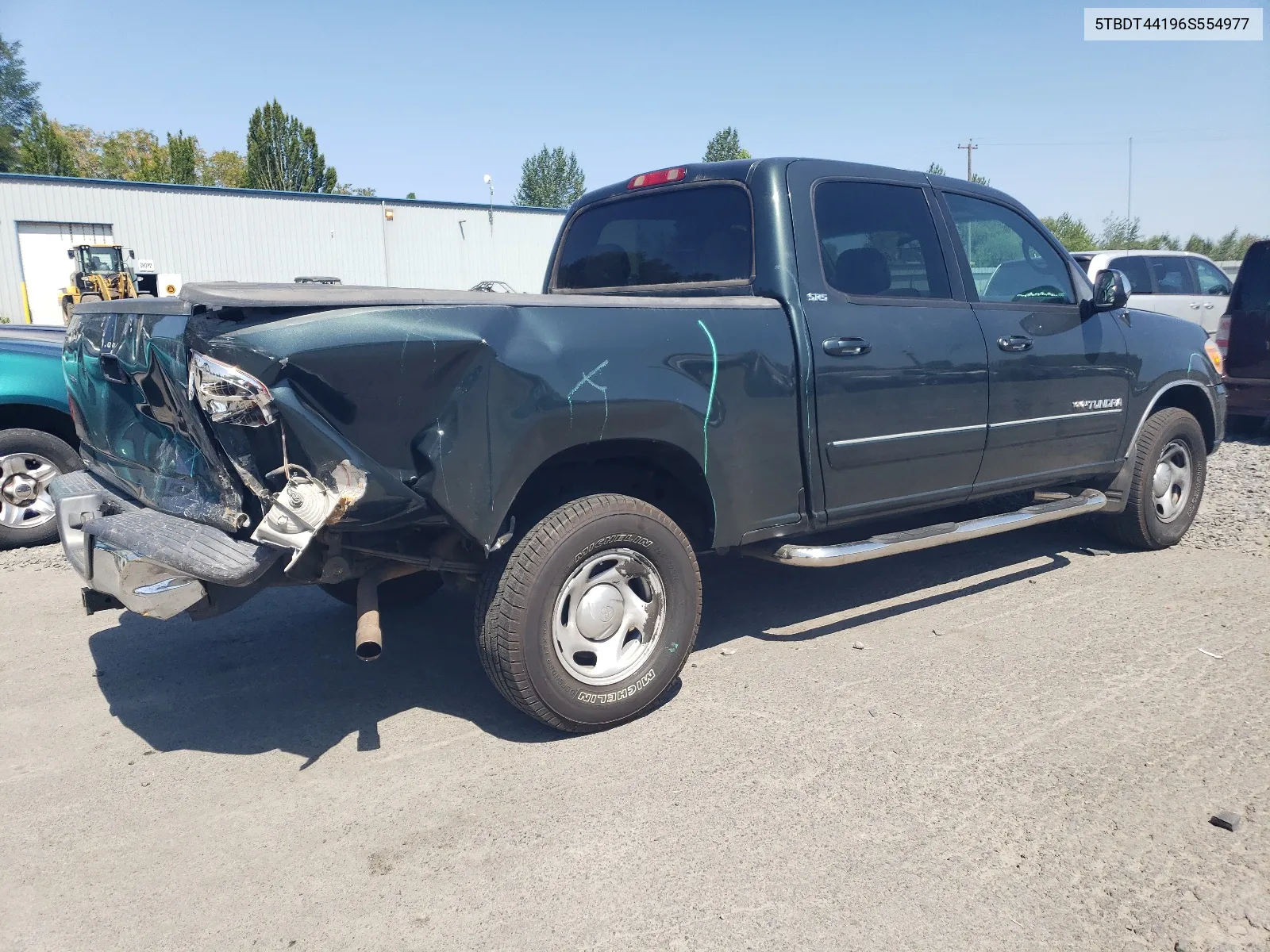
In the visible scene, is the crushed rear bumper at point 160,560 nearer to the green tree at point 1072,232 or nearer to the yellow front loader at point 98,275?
the yellow front loader at point 98,275

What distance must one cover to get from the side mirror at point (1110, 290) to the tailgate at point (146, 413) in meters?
4.31

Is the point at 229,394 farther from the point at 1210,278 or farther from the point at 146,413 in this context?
the point at 1210,278

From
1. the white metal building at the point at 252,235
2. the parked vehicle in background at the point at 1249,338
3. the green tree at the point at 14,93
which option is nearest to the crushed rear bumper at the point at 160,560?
the parked vehicle in background at the point at 1249,338

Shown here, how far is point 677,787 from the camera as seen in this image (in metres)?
3.11

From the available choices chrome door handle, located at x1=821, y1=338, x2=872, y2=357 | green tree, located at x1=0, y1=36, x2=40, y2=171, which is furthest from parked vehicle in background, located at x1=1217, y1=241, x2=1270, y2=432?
green tree, located at x1=0, y1=36, x2=40, y2=171

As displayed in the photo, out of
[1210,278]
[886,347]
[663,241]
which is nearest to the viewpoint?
[886,347]

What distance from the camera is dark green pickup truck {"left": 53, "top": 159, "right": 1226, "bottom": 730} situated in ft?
Answer: 9.40

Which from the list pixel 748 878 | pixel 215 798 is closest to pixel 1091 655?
pixel 748 878

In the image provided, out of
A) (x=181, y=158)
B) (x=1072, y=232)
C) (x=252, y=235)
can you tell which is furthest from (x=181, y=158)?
(x=1072, y=232)

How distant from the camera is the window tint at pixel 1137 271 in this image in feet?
40.3

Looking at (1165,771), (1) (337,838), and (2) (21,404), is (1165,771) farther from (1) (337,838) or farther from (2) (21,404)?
(2) (21,404)

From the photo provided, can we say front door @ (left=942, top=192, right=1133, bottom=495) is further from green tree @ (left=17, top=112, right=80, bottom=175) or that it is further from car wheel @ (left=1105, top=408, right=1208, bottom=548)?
green tree @ (left=17, top=112, right=80, bottom=175)

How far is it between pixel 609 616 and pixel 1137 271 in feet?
37.8

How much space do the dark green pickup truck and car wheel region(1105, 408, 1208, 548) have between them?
0.45 m
